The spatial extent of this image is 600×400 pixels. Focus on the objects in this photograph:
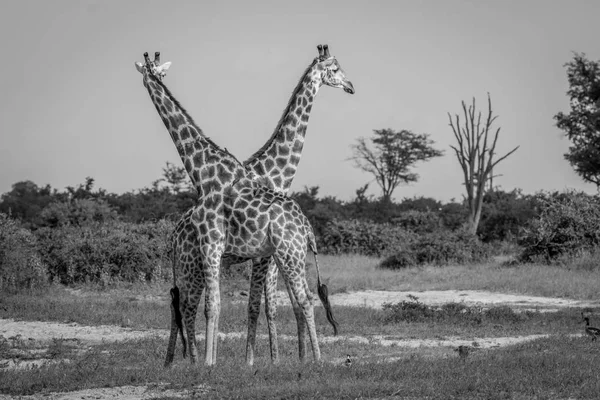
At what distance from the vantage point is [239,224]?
34.4 ft

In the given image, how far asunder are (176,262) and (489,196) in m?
37.8

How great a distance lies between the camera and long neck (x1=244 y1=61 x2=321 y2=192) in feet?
37.6

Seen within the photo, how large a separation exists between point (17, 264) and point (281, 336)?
29.2 ft

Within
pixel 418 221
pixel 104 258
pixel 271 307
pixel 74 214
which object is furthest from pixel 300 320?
pixel 418 221

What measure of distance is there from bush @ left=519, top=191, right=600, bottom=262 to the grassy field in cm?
477

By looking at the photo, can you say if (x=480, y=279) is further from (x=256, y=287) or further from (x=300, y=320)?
(x=300, y=320)

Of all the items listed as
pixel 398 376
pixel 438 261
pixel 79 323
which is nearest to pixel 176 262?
pixel 398 376

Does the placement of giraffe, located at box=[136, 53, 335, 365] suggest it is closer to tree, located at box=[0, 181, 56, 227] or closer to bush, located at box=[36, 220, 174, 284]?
bush, located at box=[36, 220, 174, 284]

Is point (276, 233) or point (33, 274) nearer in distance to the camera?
point (276, 233)

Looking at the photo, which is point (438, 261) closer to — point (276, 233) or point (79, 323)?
point (79, 323)

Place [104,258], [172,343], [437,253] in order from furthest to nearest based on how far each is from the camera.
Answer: [437,253] → [104,258] → [172,343]

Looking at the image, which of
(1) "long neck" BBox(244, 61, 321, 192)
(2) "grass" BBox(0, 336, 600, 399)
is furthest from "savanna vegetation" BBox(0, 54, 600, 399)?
(1) "long neck" BBox(244, 61, 321, 192)

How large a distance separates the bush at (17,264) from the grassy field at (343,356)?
0.58 meters

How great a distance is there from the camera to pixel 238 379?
9.41 metres
